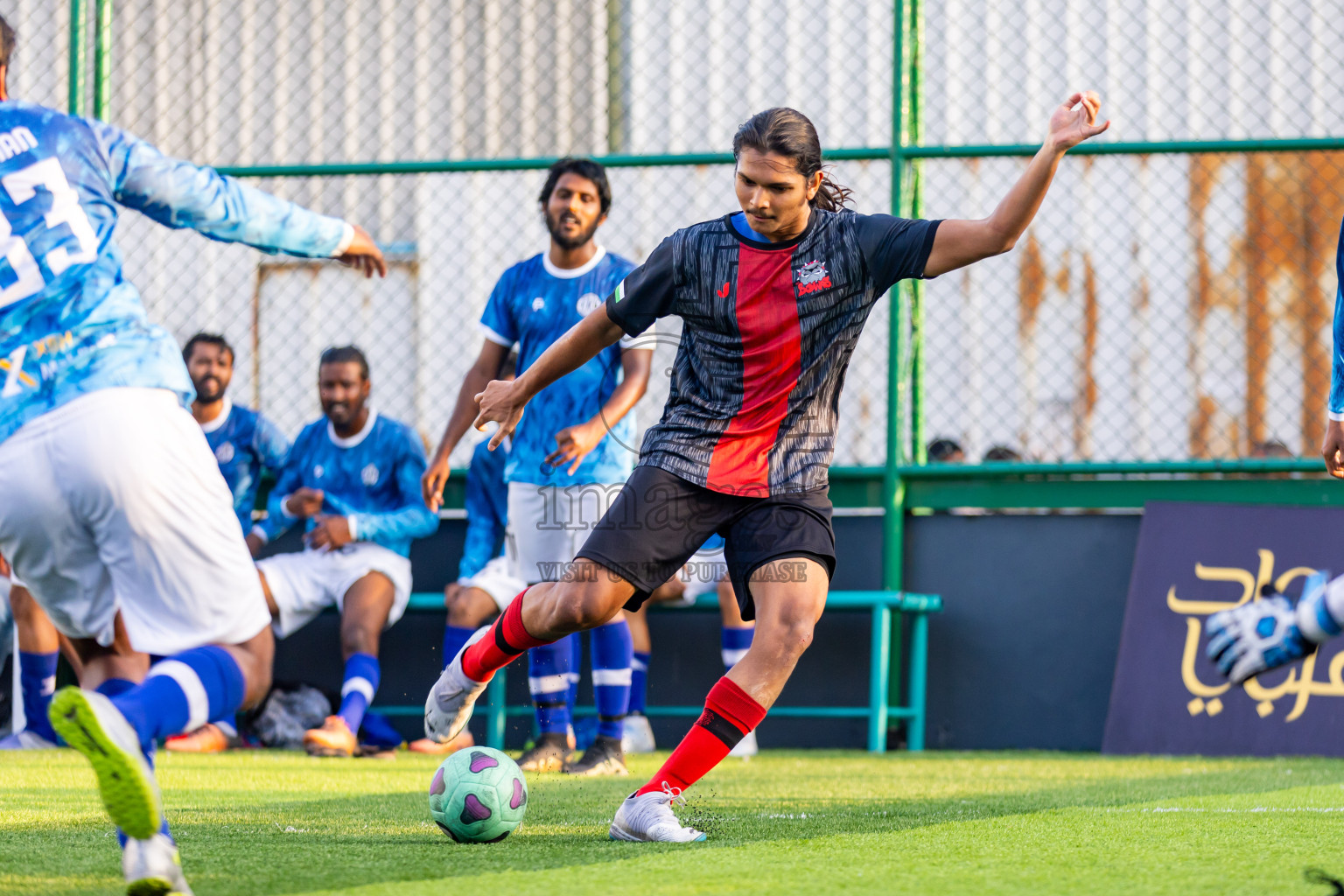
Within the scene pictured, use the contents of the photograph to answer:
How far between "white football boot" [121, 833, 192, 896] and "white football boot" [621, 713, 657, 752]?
434cm

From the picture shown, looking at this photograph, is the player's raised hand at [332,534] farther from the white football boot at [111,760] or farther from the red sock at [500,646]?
the white football boot at [111,760]

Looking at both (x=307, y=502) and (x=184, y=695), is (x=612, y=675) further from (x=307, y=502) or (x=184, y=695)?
(x=184, y=695)

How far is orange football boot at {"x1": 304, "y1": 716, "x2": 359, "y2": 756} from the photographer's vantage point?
6.76 metres

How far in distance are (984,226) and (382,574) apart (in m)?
4.53

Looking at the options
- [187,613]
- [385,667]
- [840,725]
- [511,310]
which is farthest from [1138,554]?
[187,613]

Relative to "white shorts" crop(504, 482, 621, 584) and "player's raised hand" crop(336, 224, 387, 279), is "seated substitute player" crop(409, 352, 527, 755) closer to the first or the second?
"white shorts" crop(504, 482, 621, 584)

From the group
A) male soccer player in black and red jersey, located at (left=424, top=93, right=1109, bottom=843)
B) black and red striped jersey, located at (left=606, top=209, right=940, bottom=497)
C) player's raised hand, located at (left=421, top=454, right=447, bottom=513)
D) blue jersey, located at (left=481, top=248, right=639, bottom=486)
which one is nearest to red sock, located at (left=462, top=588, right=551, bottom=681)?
male soccer player in black and red jersey, located at (left=424, top=93, right=1109, bottom=843)

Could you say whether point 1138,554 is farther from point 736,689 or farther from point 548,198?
point 736,689

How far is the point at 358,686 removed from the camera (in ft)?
23.0

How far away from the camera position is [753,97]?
1050cm

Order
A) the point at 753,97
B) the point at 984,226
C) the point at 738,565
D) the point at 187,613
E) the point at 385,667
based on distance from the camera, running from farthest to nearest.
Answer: the point at 753,97, the point at 385,667, the point at 738,565, the point at 984,226, the point at 187,613

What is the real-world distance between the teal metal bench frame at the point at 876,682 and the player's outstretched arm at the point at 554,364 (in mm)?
3629

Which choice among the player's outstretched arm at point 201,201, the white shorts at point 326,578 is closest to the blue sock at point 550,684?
the white shorts at point 326,578

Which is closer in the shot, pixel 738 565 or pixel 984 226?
pixel 984 226
